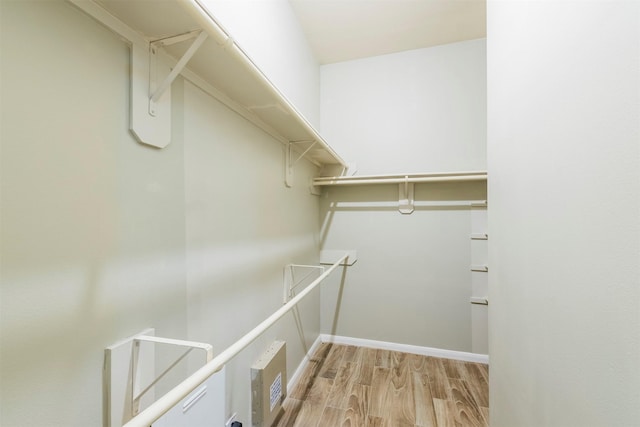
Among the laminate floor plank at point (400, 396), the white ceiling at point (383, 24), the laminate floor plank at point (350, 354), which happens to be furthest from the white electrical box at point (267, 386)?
the white ceiling at point (383, 24)

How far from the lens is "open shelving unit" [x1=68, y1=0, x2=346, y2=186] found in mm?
617

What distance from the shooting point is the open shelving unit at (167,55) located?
0.62 meters

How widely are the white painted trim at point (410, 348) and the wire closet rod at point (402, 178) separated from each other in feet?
4.86

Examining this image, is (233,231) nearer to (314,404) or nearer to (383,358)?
(314,404)

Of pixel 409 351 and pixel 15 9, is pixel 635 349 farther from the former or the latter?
pixel 409 351

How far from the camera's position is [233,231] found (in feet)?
3.75

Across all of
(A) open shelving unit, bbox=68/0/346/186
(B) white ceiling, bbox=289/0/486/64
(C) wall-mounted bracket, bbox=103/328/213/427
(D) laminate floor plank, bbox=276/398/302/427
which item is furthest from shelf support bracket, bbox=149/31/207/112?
(D) laminate floor plank, bbox=276/398/302/427

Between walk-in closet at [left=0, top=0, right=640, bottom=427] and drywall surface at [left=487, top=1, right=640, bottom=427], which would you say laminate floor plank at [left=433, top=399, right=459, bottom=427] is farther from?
drywall surface at [left=487, top=1, right=640, bottom=427]

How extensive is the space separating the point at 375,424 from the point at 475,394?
2.62 feet

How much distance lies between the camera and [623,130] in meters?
0.45

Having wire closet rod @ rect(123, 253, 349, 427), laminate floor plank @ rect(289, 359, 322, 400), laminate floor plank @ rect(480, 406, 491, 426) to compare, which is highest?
wire closet rod @ rect(123, 253, 349, 427)

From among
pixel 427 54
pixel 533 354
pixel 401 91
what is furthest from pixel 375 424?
pixel 427 54

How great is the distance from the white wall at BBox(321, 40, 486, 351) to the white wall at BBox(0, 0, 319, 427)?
1579 millimetres

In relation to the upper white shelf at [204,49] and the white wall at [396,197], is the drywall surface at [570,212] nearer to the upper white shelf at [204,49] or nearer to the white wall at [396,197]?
the upper white shelf at [204,49]
